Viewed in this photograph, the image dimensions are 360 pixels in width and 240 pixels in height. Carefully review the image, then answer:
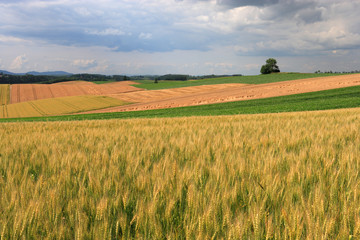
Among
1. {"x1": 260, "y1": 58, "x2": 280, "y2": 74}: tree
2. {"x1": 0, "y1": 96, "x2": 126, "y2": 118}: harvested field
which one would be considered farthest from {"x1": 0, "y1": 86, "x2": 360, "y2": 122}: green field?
{"x1": 260, "y1": 58, "x2": 280, "y2": 74}: tree

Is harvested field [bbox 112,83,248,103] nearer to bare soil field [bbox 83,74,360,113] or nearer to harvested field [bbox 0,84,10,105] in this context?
bare soil field [bbox 83,74,360,113]

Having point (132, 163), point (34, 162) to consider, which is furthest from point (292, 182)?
point (34, 162)

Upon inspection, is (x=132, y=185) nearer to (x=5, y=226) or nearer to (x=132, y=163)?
(x=132, y=163)

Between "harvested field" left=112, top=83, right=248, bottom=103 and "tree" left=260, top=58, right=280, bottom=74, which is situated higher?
"tree" left=260, top=58, right=280, bottom=74

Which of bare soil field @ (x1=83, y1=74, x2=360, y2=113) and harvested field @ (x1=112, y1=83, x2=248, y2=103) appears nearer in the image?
bare soil field @ (x1=83, y1=74, x2=360, y2=113)

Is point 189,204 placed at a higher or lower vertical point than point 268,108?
higher

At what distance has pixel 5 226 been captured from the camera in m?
1.05

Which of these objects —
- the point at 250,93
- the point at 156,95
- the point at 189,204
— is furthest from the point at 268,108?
the point at 156,95

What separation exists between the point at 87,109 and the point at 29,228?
41411mm

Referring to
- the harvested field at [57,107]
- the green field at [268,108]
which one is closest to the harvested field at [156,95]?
the harvested field at [57,107]

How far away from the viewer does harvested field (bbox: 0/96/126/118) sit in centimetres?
3675

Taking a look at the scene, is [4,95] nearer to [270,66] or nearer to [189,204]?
[189,204]

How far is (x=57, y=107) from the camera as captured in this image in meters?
41.5

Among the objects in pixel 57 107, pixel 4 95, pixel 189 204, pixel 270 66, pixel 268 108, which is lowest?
pixel 57 107
